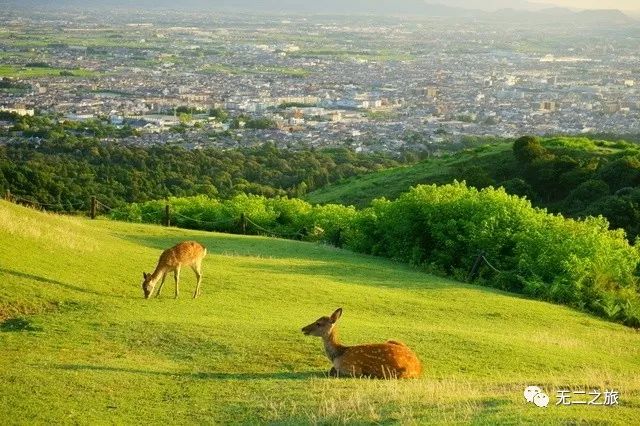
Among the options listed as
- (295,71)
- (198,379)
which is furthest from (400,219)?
(295,71)

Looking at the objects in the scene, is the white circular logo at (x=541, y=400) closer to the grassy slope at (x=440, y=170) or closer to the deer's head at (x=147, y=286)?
the deer's head at (x=147, y=286)

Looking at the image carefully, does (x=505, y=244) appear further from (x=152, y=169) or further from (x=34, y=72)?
(x=34, y=72)

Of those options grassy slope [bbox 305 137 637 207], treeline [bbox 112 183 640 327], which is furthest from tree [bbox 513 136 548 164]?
treeline [bbox 112 183 640 327]

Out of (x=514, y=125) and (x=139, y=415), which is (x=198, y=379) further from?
(x=514, y=125)

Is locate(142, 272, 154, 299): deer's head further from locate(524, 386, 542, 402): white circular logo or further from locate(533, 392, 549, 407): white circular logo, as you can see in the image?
locate(533, 392, 549, 407): white circular logo

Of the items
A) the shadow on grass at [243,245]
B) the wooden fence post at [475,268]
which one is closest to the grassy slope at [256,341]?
the shadow on grass at [243,245]
